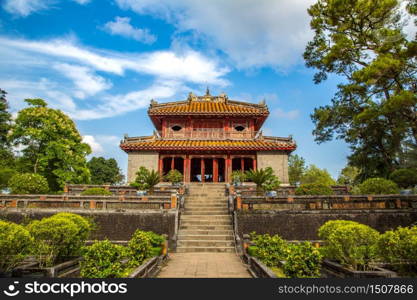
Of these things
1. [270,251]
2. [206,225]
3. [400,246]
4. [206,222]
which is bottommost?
[270,251]

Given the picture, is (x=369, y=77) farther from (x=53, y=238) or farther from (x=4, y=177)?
(x=4, y=177)

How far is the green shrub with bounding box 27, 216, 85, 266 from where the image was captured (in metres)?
6.79

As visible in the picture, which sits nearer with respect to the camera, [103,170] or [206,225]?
[206,225]

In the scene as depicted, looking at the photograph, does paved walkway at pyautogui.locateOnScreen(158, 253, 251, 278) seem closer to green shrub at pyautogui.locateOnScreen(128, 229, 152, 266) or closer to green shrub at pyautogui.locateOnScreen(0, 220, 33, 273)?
green shrub at pyautogui.locateOnScreen(128, 229, 152, 266)

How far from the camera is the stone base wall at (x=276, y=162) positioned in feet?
71.0

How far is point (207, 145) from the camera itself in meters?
22.2

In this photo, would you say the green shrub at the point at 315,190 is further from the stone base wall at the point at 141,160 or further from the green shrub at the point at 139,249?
the stone base wall at the point at 141,160

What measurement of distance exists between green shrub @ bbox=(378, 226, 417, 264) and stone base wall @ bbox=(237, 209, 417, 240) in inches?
243

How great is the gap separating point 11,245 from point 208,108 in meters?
20.6

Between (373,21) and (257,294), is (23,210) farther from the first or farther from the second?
(373,21)

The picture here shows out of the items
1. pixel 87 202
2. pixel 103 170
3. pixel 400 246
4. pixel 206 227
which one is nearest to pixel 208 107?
pixel 206 227

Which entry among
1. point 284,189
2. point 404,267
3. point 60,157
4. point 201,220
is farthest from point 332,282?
point 60,157

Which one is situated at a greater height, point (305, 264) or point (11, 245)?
point (11, 245)

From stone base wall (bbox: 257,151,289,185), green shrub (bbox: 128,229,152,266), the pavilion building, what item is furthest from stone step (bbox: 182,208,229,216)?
stone base wall (bbox: 257,151,289,185)
